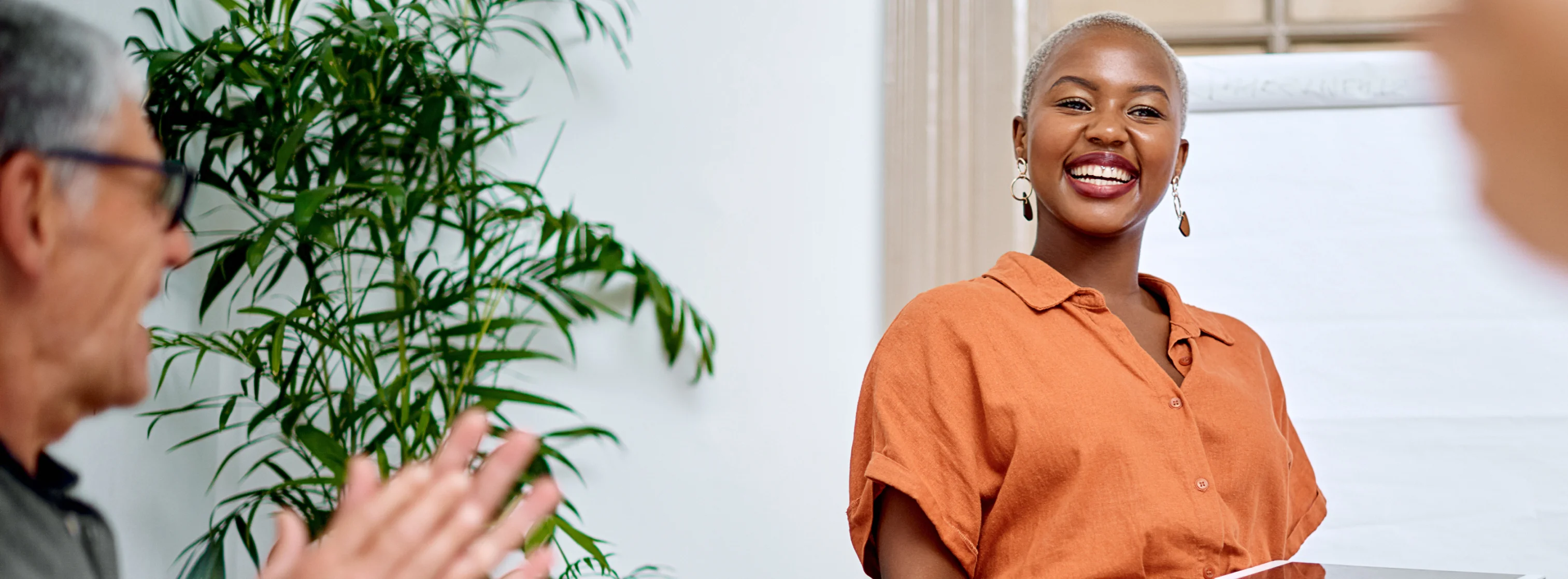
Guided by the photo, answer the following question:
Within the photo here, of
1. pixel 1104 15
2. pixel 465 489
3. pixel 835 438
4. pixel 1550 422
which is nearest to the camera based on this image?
pixel 465 489

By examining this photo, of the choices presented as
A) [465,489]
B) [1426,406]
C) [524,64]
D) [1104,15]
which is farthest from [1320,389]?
[465,489]

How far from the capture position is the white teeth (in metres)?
1.58

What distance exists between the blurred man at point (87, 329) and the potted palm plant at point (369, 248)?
1221 millimetres

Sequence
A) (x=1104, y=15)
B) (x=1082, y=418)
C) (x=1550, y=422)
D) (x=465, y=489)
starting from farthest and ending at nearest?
(x=1550, y=422) < (x=1104, y=15) < (x=1082, y=418) < (x=465, y=489)

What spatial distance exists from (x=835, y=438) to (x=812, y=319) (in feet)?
0.86

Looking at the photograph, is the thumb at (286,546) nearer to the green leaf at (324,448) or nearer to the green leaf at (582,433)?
the green leaf at (324,448)

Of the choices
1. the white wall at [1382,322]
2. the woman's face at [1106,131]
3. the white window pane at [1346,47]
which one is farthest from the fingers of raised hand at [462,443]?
the white window pane at [1346,47]

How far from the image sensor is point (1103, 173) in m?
1.59

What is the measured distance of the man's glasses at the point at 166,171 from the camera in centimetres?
76

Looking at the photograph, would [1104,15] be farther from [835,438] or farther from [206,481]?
[206,481]

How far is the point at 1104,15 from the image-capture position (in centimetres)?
163

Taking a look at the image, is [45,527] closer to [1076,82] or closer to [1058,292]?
[1058,292]

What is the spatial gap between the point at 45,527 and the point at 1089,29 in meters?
1.33

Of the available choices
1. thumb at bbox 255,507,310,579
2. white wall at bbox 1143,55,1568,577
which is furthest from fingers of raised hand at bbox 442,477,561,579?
white wall at bbox 1143,55,1568,577
